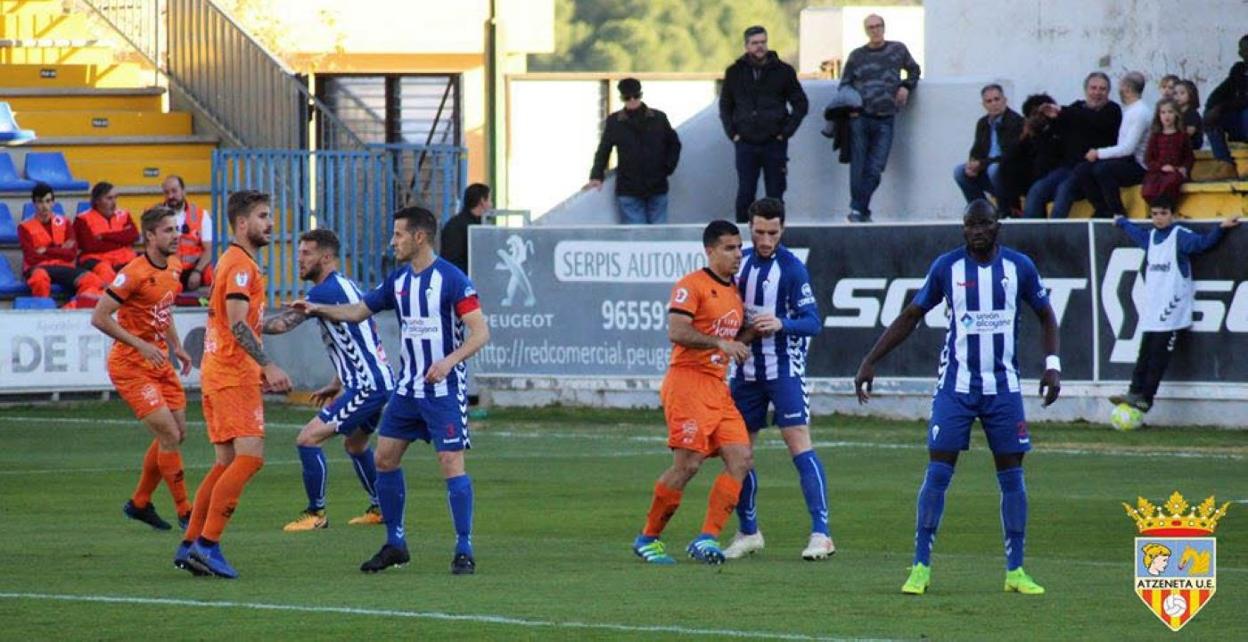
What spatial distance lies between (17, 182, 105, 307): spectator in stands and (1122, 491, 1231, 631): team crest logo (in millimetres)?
19411

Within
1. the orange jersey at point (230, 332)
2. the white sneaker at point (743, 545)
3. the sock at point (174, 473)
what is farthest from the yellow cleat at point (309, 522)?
the white sneaker at point (743, 545)

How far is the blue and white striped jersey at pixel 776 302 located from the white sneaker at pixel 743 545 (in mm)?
916

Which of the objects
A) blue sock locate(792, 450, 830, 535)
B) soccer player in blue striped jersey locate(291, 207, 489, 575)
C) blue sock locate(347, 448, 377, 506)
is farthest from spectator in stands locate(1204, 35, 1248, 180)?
soccer player in blue striped jersey locate(291, 207, 489, 575)

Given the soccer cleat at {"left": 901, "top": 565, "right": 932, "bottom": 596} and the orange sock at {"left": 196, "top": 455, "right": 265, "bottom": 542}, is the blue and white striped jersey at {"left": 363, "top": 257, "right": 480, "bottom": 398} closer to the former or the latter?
the orange sock at {"left": 196, "top": 455, "right": 265, "bottom": 542}

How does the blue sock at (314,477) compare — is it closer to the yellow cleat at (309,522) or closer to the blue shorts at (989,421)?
the yellow cleat at (309,522)

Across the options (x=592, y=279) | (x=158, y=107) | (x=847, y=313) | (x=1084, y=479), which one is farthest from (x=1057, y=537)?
(x=158, y=107)

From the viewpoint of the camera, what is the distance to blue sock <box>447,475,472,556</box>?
1286 centimetres

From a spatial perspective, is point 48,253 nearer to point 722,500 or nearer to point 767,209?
point 767,209

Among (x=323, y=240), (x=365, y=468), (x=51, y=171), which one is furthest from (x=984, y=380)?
(x=51, y=171)

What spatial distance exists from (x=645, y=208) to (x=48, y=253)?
23.1 feet

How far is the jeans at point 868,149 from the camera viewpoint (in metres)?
27.9

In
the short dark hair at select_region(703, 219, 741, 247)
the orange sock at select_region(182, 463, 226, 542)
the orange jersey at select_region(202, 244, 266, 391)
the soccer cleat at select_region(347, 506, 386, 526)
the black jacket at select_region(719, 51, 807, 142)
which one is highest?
the black jacket at select_region(719, 51, 807, 142)

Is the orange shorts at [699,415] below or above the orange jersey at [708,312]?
below

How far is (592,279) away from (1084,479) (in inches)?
349
